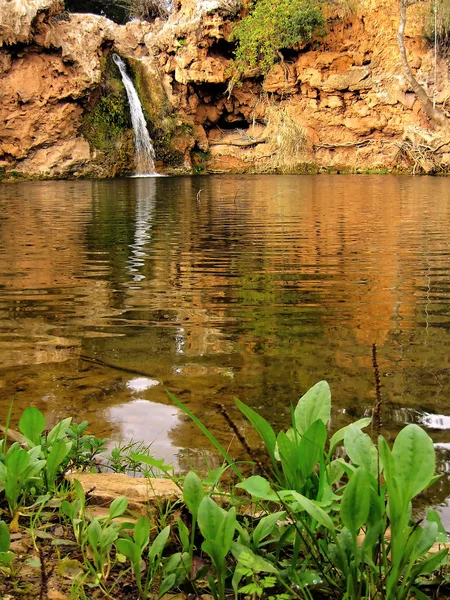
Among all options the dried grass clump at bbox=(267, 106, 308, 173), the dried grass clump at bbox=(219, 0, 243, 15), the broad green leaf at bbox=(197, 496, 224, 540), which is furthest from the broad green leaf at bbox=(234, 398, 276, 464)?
the dried grass clump at bbox=(219, 0, 243, 15)

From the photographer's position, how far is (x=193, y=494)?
1.38m

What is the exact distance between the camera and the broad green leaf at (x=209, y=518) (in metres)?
1.28

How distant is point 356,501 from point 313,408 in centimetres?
34

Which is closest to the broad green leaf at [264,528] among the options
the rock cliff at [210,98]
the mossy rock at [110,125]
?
the rock cliff at [210,98]

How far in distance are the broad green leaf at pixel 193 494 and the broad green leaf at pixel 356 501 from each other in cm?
33

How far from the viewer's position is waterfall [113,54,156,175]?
24734mm

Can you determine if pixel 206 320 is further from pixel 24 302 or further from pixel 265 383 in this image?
pixel 24 302

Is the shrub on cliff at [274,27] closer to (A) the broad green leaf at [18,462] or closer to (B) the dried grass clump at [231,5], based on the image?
(B) the dried grass clump at [231,5]

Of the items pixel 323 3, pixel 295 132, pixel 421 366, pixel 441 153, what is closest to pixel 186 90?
pixel 295 132

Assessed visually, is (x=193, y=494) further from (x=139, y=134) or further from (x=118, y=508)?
(x=139, y=134)

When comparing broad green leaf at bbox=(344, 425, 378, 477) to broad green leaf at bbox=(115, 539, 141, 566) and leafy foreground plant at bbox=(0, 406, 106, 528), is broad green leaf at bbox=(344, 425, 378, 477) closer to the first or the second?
broad green leaf at bbox=(115, 539, 141, 566)

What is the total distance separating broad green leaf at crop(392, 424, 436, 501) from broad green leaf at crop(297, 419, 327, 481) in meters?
0.17

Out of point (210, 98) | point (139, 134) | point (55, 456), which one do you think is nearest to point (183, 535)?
point (55, 456)

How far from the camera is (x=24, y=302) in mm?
4430
